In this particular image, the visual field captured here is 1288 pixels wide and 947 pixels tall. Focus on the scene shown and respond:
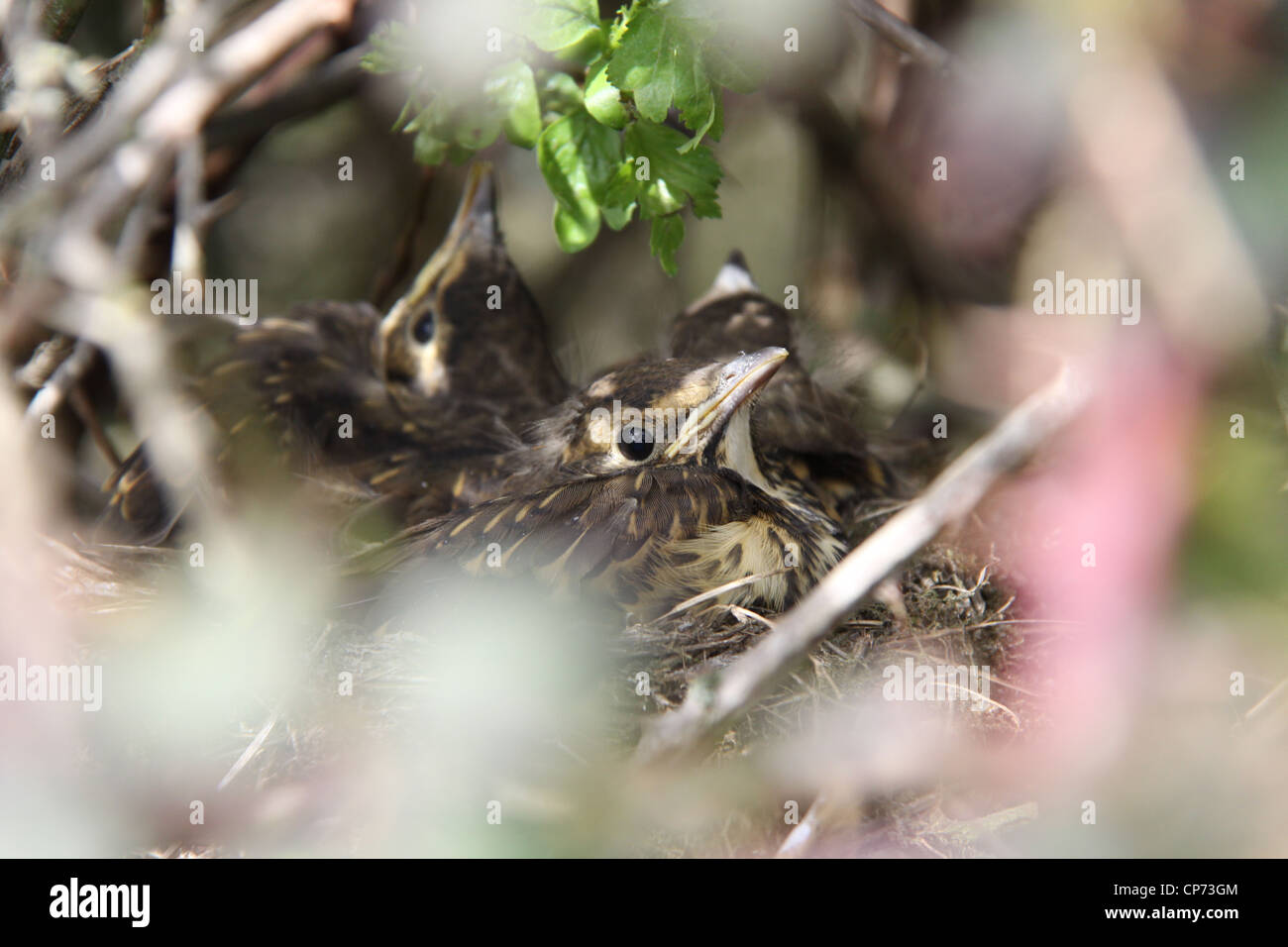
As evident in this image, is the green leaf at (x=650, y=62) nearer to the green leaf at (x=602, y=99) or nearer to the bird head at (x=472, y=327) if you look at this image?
the green leaf at (x=602, y=99)

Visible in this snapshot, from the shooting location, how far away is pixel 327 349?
2400mm

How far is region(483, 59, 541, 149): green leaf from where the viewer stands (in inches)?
60.6

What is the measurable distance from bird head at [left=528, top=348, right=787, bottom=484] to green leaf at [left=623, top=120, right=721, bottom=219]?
26 cm

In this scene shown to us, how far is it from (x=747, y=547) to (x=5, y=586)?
991 mm

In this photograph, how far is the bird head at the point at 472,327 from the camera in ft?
7.52

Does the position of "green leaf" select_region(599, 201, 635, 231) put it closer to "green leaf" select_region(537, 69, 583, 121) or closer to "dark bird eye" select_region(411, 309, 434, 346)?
"green leaf" select_region(537, 69, 583, 121)

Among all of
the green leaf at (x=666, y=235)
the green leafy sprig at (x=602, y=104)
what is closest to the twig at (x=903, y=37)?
the green leafy sprig at (x=602, y=104)

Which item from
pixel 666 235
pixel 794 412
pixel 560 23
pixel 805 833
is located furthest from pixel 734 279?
pixel 805 833

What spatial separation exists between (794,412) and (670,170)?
2.57ft

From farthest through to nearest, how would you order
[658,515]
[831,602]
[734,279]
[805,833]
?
[734,279] → [658,515] → [805,833] → [831,602]

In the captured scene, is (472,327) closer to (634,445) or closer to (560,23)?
(634,445)

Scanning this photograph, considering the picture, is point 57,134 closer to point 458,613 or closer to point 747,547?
point 458,613

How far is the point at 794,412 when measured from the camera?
215cm
